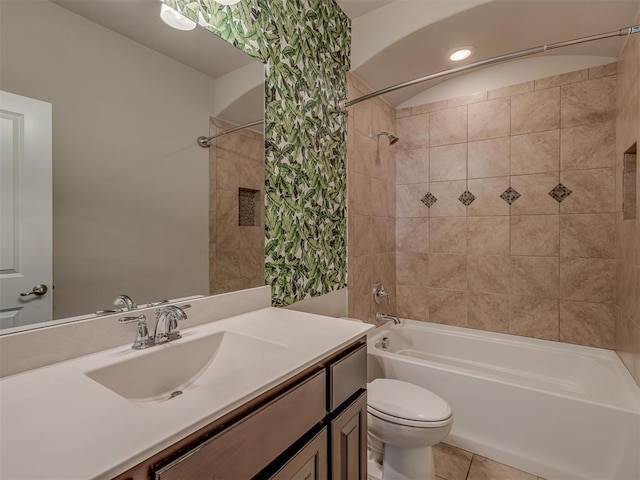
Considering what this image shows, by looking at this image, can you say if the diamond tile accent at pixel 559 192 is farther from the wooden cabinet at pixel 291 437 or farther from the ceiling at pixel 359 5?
the wooden cabinet at pixel 291 437

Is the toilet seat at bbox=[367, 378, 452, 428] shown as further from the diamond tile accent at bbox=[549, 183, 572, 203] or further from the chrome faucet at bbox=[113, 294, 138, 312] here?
the diamond tile accent at bbox=[549, 183, 572, 203]

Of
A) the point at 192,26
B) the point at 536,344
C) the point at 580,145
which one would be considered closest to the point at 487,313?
the point at 536,344

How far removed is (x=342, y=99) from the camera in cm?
207

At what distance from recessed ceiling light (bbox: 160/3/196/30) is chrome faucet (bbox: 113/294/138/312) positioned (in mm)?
974

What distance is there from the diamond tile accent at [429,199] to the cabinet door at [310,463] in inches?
87.7

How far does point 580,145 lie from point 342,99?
169 cm

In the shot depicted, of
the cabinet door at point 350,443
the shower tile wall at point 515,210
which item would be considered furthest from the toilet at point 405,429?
the shower tile wall at point 515,210

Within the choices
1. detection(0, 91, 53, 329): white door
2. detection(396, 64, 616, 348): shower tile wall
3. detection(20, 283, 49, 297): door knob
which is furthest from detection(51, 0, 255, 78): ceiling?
detection(396, 64, 616, 348): shower tile wall

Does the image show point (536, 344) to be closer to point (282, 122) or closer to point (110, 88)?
point (282, 122)

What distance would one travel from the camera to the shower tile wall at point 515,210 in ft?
7.07

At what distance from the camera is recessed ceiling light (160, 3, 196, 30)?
112 centimetres

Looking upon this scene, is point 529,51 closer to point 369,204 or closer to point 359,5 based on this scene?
point 359,5

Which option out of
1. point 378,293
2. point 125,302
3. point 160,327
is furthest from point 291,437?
point 378,293

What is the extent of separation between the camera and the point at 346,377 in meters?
1.07
